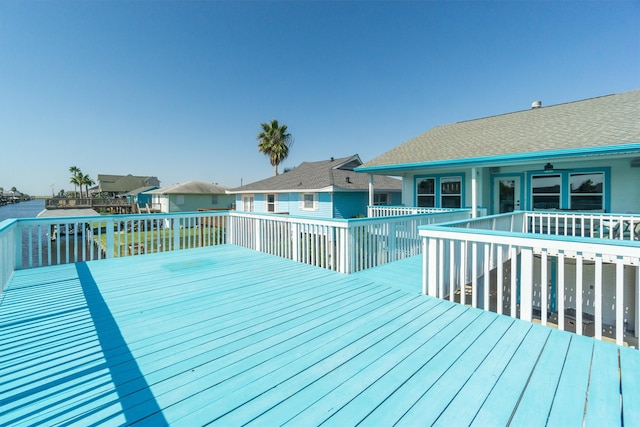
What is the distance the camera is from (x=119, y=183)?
4847 cm

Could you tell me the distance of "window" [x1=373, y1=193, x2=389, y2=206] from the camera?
1750 cm

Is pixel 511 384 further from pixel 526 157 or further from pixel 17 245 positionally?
pixel 17 245

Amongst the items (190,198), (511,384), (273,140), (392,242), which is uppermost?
(273,140)

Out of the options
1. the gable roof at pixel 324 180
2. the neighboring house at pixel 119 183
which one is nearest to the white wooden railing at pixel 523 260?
the gable roof at pixel 324 180

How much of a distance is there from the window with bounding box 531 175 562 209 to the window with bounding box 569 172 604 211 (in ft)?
1.10

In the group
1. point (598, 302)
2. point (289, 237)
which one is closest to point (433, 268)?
point (598, 302)

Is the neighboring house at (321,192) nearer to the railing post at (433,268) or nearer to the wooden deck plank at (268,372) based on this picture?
the railing post at (433,268)

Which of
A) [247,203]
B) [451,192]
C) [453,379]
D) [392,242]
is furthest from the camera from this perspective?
[247,203]

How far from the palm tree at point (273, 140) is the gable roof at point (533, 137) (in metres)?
17.1

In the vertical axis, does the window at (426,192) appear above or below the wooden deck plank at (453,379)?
above

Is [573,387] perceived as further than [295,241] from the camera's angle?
→ No

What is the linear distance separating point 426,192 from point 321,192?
5.90 metres

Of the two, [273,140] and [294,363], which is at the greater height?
[273,140]

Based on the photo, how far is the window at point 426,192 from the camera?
11.0m
